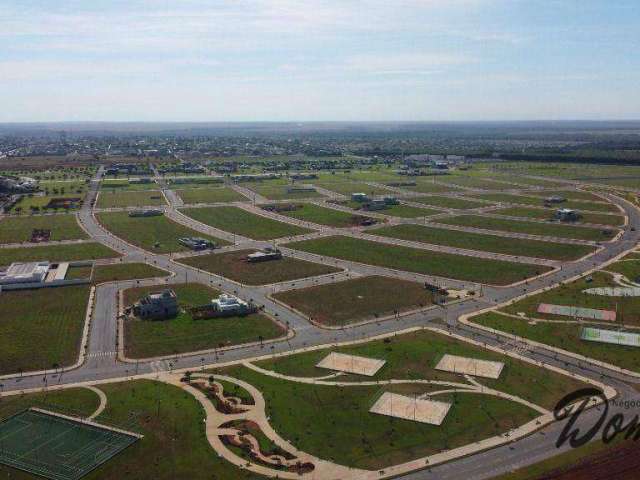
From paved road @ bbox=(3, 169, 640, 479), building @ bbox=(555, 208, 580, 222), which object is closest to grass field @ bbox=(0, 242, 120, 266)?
paved road @ bbox=(3, 169, 640, 479)

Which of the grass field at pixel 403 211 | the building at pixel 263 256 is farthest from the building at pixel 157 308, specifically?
the grass field at pixel 403 211

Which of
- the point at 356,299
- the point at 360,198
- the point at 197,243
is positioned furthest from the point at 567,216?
the point at 197,243

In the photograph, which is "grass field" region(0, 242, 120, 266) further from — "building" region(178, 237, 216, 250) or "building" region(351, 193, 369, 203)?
"building" region(351, 193, 369, 203)

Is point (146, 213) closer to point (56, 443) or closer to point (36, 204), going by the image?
point (36, 204)

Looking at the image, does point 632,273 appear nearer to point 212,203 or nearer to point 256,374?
point 256,374

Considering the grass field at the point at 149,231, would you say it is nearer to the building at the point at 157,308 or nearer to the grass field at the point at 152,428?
the building at the point at 157,308

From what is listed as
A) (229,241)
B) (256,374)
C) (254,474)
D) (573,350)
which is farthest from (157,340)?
(229,241)
